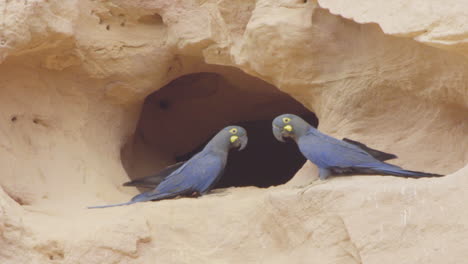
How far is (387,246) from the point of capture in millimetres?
3340

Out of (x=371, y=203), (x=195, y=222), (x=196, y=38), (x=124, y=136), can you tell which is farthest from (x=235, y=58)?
(x=371, y=203)

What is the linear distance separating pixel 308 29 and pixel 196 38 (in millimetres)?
779

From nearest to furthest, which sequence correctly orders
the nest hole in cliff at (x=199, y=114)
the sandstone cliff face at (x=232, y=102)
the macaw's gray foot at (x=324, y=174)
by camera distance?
the sandstone cliff face at (x=232, y=102)
the macaw's gray foot at (x=324, y=174)
the nest hole in cliff at (x=199, y=114)

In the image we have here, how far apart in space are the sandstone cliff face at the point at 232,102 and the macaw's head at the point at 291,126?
253 mm

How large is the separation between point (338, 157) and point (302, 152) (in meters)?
0.28

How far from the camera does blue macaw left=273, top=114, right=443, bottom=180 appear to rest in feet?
12.9

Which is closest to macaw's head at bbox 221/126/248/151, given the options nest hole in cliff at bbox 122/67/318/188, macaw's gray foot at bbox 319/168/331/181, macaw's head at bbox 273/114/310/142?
macaw's head at bbox 273/114/310/142

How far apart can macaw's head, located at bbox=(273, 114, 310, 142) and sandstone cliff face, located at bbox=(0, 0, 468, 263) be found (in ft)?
0.83

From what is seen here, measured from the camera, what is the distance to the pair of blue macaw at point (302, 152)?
3990mm

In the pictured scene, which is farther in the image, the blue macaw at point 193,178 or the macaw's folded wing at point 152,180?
the macaw's folded wing at point 152,180

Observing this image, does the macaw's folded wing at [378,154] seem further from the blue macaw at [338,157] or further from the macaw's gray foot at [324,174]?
the macaw's gray foot at [324,174]

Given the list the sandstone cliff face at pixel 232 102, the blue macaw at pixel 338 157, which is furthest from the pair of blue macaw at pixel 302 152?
the sandstone cliff face at pixel 232 102

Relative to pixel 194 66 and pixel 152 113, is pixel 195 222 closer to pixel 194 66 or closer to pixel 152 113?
pixel 194 66

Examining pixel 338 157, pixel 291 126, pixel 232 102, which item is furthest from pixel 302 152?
pixel 232 102
